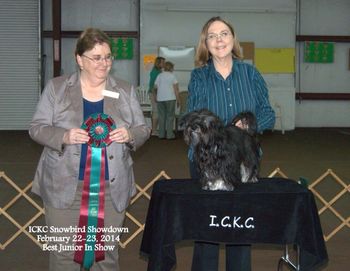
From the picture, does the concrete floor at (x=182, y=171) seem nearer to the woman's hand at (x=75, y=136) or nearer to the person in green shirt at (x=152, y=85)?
the person in green shirt at (x=152, y=85)

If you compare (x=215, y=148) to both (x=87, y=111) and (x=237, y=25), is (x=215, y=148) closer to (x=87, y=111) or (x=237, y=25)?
(x=87, y=111)

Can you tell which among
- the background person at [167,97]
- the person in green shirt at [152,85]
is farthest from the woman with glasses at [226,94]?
the person in green shirt at [152,85]

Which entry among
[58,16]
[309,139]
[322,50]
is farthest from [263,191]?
[322,50]

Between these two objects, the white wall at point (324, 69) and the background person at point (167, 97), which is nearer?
the background person at point (167, 97)

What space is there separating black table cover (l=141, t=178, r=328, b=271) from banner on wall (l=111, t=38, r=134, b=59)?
40.3ft

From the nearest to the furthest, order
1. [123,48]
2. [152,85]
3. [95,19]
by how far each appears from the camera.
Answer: [152,85], [123,48], [95,19]

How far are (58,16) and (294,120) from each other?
5840 millimetres

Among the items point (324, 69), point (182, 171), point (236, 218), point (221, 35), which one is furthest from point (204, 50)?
point (324, 69)

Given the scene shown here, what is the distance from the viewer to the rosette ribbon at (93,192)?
297 centimetres

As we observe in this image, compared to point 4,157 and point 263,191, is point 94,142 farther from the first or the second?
point 4,157

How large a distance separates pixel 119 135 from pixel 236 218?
658mm

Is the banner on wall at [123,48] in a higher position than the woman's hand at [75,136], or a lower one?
higher

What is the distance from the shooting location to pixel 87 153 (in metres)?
3.04

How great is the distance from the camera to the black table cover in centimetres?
285
